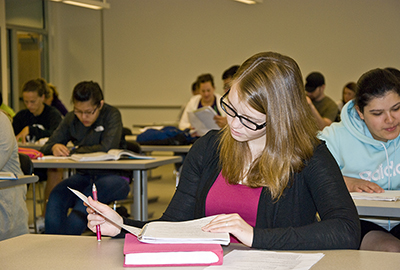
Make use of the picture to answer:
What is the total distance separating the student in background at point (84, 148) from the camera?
10.0ft

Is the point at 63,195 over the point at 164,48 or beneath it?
beneath

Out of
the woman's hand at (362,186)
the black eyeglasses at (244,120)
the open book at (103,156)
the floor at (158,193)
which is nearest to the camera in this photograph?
the black eyeglasses at (244,120)

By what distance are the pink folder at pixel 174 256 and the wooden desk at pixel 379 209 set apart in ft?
2.91

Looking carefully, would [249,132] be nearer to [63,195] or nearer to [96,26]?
[63,195]

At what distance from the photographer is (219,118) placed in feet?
14.1

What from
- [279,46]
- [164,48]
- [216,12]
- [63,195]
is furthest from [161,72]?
[63,195]

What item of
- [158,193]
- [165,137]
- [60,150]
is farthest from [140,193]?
[158,193]

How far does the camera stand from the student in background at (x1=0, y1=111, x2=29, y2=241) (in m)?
2.42

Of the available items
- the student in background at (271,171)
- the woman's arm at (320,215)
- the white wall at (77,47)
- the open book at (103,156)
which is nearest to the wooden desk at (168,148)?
the open book at (103,156)

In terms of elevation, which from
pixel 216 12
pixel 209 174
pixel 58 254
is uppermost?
pixel 216 12

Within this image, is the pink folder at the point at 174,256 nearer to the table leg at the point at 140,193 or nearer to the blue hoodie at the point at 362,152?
the blue hoodie at the point at 362,152

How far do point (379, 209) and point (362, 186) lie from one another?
1.04 feet

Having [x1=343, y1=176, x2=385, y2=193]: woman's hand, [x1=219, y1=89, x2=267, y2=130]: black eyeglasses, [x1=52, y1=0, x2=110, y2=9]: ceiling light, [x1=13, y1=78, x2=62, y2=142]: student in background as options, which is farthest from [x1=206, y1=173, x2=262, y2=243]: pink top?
[x1=52, y1=0, x2=110, y2=9]: ceiling light

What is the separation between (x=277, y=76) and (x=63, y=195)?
2.14 meters
